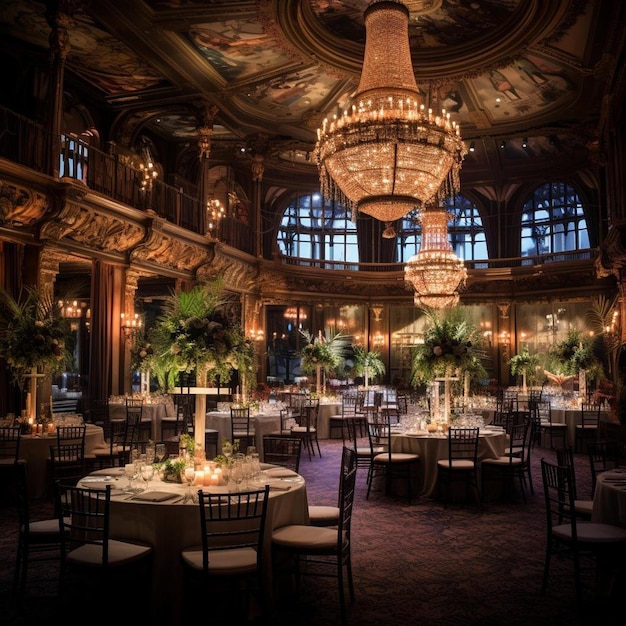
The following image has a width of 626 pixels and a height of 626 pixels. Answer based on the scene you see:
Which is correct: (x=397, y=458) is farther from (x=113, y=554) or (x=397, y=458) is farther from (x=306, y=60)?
(x=306, y=60)

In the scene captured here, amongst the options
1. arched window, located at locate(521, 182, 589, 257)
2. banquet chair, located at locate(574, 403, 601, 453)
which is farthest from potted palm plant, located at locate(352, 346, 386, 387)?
banquet chair, located at locate(574, 403, 601, 453)

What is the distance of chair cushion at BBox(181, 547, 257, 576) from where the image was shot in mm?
4055

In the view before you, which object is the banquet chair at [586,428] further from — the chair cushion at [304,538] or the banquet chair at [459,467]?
the chair cushion at [304,538]

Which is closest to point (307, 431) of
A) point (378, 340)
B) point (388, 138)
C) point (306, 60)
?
point (388, 138)

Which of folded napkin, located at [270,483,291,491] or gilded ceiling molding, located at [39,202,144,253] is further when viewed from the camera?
gilded ceiling molding, located at [39,202,144,253]

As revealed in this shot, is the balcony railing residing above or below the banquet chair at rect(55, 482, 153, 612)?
above

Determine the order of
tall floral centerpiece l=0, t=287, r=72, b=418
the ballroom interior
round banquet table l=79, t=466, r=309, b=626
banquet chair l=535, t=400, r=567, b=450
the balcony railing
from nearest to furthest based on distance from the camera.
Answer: round banquet table l=79, t=466, r=309, b=626
tall floral centerpiece l=0, t=287, r=72, b=418
the balcony railing
the ballroom interior
banquet chair l=535, t=400, r=567, b=450

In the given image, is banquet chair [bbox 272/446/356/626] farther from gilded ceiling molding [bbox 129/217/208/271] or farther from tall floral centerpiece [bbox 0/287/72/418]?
gilded ceiling molding [bbox 129/217/208/271]

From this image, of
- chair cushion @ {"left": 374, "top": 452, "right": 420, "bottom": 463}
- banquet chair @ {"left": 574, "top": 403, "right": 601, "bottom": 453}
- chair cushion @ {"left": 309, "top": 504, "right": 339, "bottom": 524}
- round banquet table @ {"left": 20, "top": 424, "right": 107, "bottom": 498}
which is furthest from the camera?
banquet chair @ {"left": 574, "top": 403, "right": 601, "bottom": 453}

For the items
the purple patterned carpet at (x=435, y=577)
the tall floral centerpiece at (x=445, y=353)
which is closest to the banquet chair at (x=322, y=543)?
the purple patterned carpet at (x=435, y=577)

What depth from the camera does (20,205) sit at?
965cm

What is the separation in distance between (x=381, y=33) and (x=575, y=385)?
45.2 feet

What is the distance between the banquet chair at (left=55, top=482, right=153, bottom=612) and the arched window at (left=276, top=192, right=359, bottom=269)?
18.4 m

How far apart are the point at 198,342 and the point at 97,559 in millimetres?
1751
